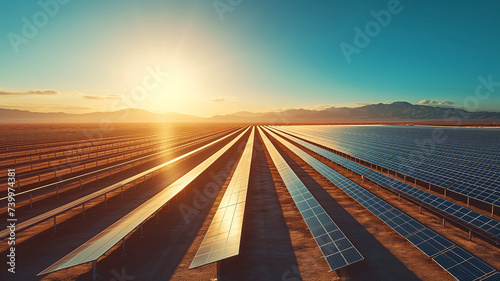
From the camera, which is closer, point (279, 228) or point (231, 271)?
point (231, 271)

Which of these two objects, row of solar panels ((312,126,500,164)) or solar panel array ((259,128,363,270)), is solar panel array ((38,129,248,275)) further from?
row of solar panels ((312,126,500,164))

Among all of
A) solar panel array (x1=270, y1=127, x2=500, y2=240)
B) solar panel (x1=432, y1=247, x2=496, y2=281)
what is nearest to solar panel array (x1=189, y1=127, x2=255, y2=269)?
solar panel (x1=432, y1=247, x2=496, y2=281)

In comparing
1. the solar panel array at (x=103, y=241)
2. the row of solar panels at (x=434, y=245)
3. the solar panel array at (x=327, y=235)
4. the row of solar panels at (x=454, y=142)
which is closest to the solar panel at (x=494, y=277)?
the row of solar panels at (x=434, y=245)

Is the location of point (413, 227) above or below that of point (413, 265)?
above

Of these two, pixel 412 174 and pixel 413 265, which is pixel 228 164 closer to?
pixel 412 174

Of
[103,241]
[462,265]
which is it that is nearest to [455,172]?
[462,265]

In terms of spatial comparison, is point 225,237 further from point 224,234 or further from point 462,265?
point 462,265

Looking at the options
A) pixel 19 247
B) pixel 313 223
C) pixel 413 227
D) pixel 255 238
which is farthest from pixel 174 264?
pixel 413 227
